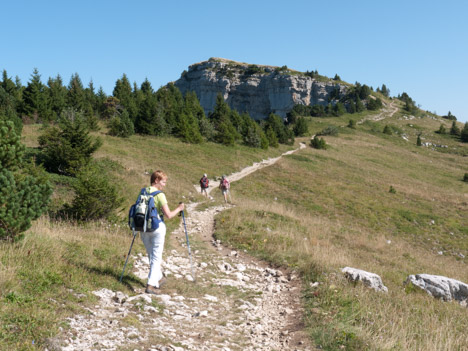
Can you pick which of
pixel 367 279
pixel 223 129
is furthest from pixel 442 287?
pixel 223 129

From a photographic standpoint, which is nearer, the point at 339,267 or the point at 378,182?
the point at 339,267

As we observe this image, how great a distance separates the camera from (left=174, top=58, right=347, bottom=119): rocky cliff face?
133 metres

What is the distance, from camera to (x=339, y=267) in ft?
27.7

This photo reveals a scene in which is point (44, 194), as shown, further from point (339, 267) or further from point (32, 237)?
point (339, 267)

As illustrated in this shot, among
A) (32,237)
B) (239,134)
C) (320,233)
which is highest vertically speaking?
(239,134)

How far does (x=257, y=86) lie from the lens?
473 ft

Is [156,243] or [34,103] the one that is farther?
[34,103]

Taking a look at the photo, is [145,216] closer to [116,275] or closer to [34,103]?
[116,275]

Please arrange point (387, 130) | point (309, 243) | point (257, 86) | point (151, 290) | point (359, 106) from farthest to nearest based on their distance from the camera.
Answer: point (257, 86)
point (359, 106)
point (387, 130)
point (309, 243)
point (151, 290)

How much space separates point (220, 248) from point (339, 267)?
13.5 feet

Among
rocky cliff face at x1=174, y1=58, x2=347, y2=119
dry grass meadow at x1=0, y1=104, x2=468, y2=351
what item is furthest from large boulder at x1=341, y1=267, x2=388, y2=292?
rocky cliff face at x1=174, y1=58, x2=347, y2=119

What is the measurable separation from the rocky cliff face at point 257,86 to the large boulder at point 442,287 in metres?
125

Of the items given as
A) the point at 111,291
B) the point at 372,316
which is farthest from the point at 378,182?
the point at 111,291

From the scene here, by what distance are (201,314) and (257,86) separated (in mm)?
146723
